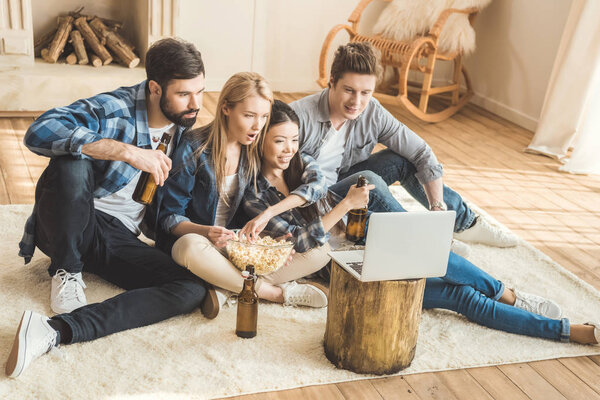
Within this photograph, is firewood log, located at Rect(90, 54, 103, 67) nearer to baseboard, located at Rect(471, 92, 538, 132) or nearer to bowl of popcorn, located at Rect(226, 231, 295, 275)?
bowl of popcorn, located at Rect(226, 231, 295, 275)

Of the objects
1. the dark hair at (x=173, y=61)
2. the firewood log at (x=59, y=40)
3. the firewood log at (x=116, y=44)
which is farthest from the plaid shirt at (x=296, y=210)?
the firewood log at (x=59, y=40)

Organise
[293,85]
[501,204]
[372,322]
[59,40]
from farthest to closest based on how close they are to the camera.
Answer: [293,85], [59,40], [501,204], [372,322]

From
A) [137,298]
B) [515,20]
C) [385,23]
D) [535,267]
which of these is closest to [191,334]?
[137,298]

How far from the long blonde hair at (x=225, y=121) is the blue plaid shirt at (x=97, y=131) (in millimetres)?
126

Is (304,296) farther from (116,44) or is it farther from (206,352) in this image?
(116,44)

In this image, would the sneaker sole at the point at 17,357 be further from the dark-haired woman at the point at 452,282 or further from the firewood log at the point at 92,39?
the firewood log at the point at 92,39

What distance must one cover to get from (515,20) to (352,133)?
2.77 metres

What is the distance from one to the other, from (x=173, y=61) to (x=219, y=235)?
544mm

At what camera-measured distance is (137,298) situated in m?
1.95

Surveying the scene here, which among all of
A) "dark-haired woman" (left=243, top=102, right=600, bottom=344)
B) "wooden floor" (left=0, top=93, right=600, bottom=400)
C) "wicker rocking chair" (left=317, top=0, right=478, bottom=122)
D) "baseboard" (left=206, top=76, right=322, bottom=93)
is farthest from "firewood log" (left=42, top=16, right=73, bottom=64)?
"dark-haired woman" (left=243, top=102, right=600, bottom=344)

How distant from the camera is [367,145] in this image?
2613 millimetres

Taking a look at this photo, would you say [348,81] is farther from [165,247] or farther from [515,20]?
[515,20]

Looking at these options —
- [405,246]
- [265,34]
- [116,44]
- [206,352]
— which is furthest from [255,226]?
[265,34]

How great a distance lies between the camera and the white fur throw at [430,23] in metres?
4.48
